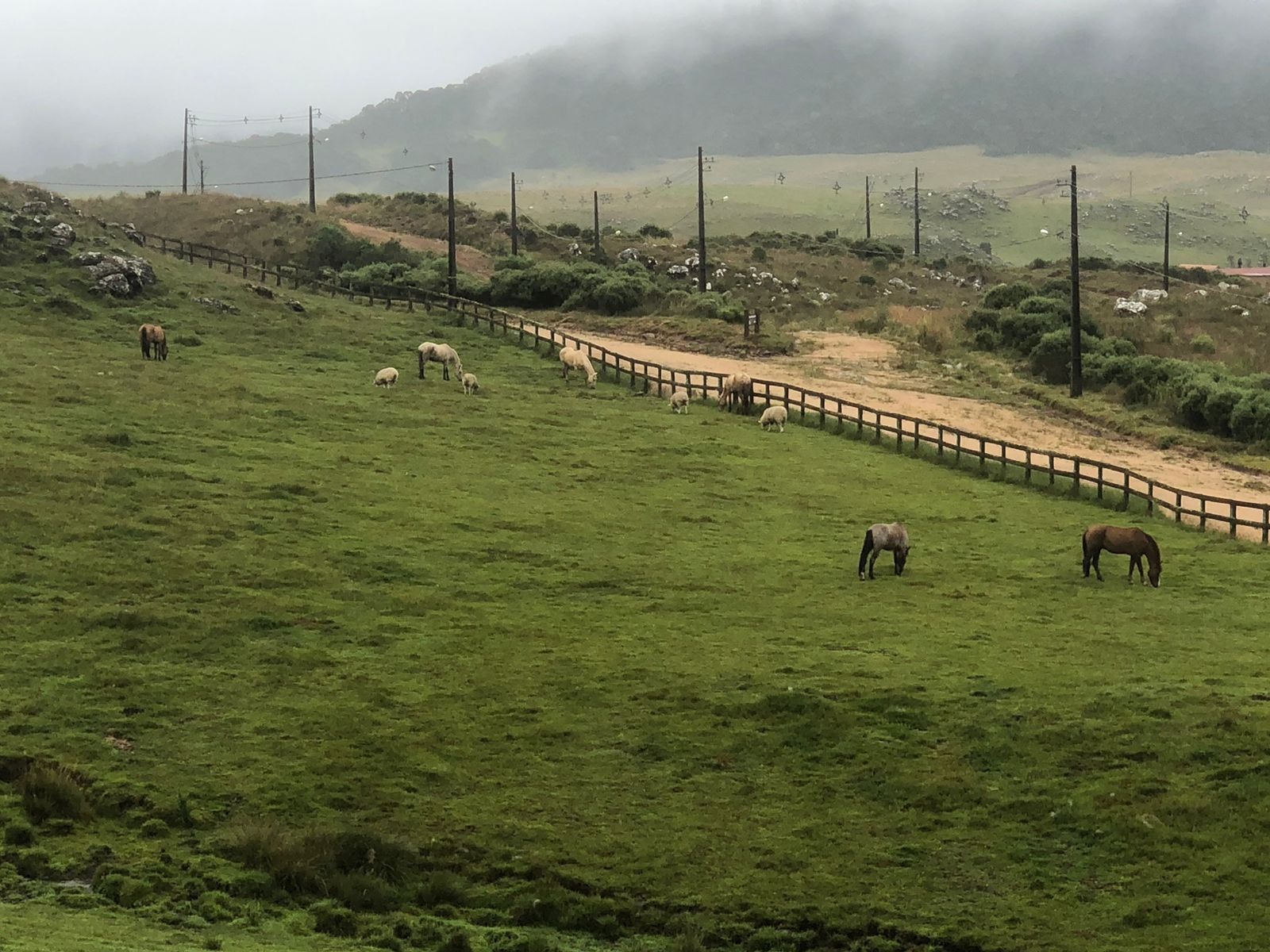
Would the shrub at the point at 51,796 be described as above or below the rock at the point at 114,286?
below

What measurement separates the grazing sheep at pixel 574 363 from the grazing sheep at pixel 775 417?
26.3ft

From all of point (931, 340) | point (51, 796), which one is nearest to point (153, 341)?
point (51, 796)

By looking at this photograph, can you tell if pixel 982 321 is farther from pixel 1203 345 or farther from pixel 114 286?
pixel 114 286

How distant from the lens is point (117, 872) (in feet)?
47.0

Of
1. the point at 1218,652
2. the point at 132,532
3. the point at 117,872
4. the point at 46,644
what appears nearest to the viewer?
the point at 117,872

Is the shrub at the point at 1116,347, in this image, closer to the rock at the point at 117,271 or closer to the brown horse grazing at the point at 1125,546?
the brown horse grazing at the point at 1125,546

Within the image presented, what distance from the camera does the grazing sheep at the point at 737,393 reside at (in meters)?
45.6

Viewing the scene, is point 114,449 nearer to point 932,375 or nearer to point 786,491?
point 786,491

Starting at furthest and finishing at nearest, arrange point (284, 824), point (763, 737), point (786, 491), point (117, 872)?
point (786, 491), point (763, 737), point (284, 824), point (117, 872)

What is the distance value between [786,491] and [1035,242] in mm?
163661

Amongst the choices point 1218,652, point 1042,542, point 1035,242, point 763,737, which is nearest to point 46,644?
point 763,737

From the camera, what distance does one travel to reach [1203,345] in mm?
65375

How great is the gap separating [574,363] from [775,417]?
9.96 m

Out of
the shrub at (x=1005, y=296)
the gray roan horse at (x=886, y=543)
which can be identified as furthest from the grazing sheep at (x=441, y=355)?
the shrub at (x=1005, y=296)
